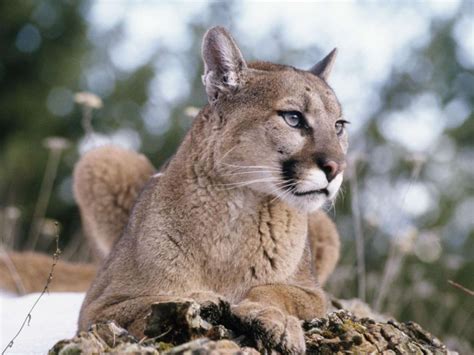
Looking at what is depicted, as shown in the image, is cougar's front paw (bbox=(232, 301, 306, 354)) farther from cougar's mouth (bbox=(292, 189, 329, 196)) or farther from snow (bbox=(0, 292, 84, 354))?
snow (bbox=(0, 292, 84, 354))

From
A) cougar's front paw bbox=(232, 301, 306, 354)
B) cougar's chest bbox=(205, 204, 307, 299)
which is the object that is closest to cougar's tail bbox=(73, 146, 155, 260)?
cougar's chest bbox=(205, 204, 307, 299)

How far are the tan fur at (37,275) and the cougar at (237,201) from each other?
2.55m

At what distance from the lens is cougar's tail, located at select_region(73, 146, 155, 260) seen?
23.2 ft

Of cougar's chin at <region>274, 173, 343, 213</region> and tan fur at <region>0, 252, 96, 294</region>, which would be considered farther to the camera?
tan fur at <region>0, 252, 96, 294</region>

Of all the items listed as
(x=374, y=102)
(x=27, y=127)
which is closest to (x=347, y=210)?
(x=374, y=102)

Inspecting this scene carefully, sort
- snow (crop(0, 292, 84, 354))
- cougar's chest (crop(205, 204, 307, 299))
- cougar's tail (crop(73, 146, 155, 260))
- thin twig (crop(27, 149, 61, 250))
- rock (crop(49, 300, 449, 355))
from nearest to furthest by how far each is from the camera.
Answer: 1. rock (crop(49, 300, 449, 355))
2. cougar's chest (crop(205, 204, 307, 299))
3. snow (crop(0, 292, 84, 354))
4. cougar's tail (crop(73, 146, 155, 260))
5. thin twig (crop(27, 149, 61, 250))

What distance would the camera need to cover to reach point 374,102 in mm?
19438

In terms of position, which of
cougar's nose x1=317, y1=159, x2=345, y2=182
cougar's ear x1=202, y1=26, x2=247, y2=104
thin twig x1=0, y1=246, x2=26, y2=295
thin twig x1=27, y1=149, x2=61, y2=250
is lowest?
thin twig x1=27, y1=149, x2=61, y2=250

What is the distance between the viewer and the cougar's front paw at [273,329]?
3949mm

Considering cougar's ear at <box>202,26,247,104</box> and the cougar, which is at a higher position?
cougar's ear at <box>202,26,247,104</box>

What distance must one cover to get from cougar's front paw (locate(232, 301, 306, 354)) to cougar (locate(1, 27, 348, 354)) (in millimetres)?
279

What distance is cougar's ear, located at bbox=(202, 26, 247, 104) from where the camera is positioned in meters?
5.01

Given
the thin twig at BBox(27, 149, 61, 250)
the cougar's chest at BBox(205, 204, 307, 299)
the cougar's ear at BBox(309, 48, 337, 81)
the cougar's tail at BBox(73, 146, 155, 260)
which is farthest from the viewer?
the thin twig at BBox(27, 149, 61, 250)

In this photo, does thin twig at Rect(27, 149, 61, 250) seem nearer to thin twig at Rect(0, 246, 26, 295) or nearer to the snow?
thin twig at Rect(0, 246, 26, 295)
